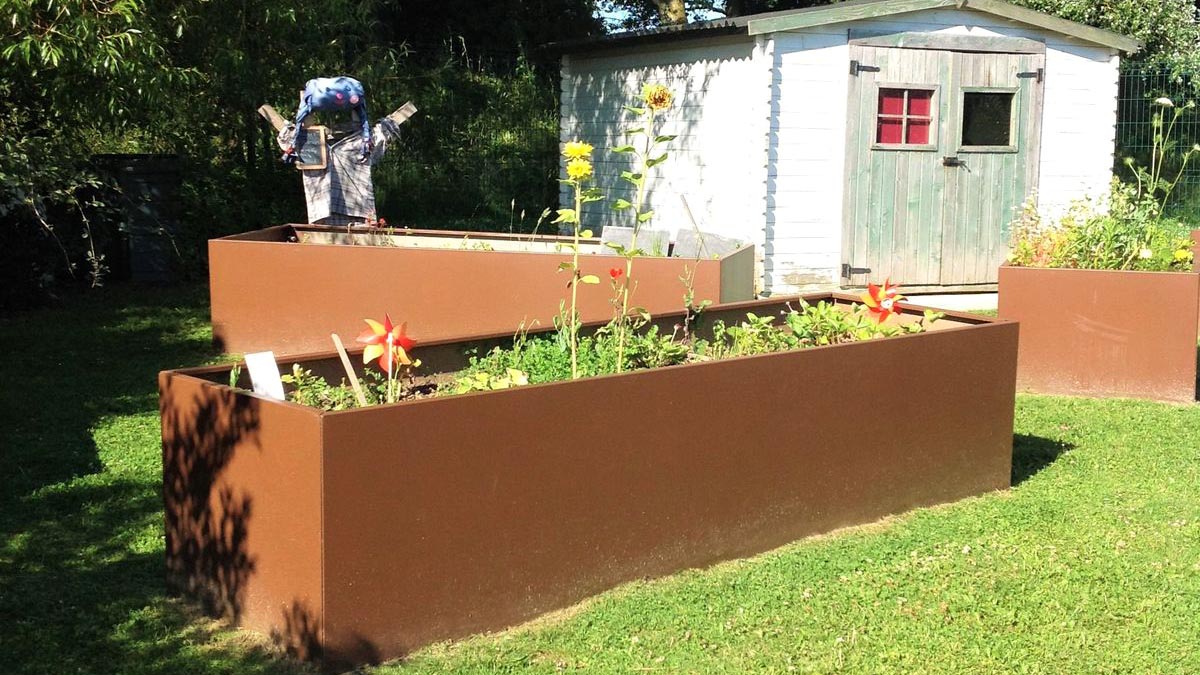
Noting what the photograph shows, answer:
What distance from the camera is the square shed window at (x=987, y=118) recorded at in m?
13.1

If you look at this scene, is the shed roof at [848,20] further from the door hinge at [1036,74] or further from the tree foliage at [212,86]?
the tree foliage at [212,86]

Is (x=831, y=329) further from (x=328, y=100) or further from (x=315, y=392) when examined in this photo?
(x=328, y=100)

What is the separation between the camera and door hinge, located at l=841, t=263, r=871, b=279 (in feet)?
41.8

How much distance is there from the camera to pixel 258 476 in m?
4.25

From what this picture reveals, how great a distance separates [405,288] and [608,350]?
4188mm

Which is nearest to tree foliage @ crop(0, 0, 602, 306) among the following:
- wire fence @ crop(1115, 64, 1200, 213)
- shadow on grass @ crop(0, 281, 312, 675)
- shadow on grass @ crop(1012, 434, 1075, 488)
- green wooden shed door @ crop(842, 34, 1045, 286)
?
shadow on grass @ crop(0, 281, 312, 675)

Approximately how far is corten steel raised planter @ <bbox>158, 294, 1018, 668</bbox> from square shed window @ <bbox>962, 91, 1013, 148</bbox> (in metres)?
7.87

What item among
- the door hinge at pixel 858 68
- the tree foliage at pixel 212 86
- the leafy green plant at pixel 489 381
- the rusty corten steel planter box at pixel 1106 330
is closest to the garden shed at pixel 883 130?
the door hinge at pixel 858 68

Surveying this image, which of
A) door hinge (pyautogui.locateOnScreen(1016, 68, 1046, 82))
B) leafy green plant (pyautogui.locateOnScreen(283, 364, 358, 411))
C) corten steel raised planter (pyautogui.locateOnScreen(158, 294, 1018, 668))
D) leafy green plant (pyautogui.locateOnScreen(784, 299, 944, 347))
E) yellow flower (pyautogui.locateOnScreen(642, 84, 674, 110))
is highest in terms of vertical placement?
door hinge (pyautogui.locateOnScreen(1016, 68, 1046, 82))

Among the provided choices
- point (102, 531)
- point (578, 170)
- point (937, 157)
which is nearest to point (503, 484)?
point (578, 170)

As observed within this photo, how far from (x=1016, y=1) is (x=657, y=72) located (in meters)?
7.09

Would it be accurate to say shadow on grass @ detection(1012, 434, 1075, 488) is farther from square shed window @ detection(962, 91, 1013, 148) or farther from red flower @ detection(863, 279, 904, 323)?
square shed window @ detection(962, 91, 1013, 148)

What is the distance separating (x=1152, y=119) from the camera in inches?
643

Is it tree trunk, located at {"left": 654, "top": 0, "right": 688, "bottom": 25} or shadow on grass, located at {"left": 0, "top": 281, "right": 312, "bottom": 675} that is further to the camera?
tree trunk, located at {"left": 654, "top": 0, "right": 688, "bottom": 25}
